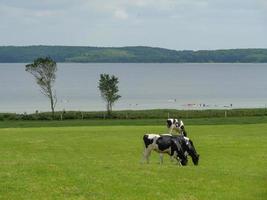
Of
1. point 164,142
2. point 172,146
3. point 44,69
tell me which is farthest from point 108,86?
point 172,146

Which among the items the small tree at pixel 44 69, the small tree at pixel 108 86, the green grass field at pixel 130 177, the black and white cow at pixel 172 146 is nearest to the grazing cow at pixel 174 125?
the green grass field at pixel 130 177

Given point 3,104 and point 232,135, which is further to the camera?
point 3,104

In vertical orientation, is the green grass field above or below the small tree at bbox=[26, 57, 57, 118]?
below

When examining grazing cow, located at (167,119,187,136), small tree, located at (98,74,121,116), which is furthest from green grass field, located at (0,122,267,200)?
small tree, located at (98,74,121,116)

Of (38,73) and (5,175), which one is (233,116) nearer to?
(38,73)

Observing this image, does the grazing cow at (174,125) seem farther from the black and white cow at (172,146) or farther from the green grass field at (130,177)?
the black and white cow at (172,146)

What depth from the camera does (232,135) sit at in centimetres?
4531

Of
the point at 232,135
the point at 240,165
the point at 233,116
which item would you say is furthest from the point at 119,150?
the point at 233,116

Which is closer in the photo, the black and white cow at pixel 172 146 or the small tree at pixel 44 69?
the black and white cow at pixel 172 146

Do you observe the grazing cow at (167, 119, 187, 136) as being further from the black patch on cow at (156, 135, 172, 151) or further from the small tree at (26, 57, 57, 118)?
the small tree at (26, 57, 57, 118)

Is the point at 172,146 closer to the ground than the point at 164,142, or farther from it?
closer to the ground

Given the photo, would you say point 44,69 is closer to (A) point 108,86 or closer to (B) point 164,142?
(A) point 108,86

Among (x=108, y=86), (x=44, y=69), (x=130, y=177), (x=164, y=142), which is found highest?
(x=44, y=69)

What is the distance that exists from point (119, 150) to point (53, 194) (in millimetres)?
17657
